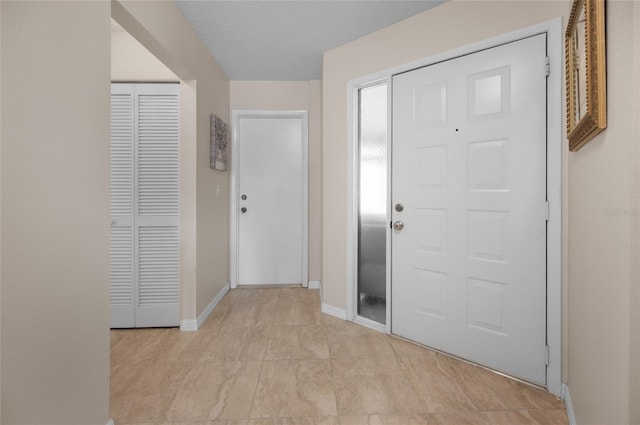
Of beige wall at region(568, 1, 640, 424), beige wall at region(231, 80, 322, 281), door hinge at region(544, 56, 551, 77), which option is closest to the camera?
beige wall at region(568, 1, 640, 424)

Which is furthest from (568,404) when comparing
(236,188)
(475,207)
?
(236,188)

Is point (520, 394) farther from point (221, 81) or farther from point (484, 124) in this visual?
point (221, 81)

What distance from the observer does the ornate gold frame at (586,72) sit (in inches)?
42.2

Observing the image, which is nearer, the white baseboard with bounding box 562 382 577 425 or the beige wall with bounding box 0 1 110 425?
the beige wall with bounding box 0 1 110 425

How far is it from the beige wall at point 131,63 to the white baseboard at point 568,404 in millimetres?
3339

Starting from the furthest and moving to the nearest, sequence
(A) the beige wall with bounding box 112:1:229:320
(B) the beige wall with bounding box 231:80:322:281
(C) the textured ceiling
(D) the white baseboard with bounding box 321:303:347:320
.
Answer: (B) the beige wall with bounding box 231:80:322:281
(D) the white baseboard with bounding box 321:303:347:320
(C) the textured ceiling
(A) the beige wall with bounding box 112:1:229:320

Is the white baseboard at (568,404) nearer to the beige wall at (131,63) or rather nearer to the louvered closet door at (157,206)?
the louvered closet door at (157,206)

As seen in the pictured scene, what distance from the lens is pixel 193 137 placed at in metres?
2.69

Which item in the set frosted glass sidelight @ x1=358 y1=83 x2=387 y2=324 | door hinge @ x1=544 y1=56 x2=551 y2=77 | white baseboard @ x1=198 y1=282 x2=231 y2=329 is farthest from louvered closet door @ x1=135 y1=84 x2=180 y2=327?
door hinge @ x1=544 y1=56 x2=551 y2=77

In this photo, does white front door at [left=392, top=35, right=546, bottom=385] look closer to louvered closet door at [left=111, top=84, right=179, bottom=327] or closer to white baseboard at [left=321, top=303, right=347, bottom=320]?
white baseboard at [left=321, top=303, right=347, bottom=320]

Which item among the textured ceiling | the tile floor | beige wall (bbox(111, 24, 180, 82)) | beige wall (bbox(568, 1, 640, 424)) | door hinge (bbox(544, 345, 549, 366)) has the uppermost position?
the textured ceiling

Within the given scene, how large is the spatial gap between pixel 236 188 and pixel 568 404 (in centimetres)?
345

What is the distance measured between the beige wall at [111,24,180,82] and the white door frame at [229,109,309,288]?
4.18 ft

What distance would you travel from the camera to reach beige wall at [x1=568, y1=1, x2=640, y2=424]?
36.4 inches
